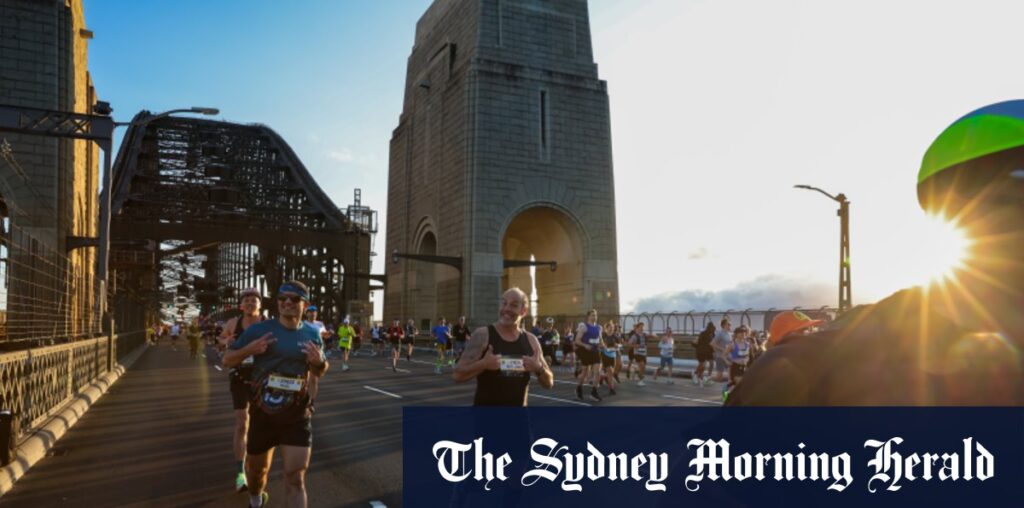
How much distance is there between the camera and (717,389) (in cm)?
2033

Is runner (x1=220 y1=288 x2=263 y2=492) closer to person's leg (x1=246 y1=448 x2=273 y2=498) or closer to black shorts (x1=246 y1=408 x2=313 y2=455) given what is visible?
person's leg (x1=246 y1=448 x2=273 y2=498)

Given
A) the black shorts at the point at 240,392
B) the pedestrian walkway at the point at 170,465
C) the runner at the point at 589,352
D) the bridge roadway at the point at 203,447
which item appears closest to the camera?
the pedestrian walkway at the point at 170,465

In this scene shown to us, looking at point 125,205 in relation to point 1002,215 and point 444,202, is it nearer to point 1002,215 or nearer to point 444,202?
point 444,202

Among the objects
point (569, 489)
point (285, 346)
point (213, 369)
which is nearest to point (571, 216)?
point (213, 369)

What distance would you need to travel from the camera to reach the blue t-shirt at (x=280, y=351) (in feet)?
20.0

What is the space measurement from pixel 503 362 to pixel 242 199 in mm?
73231

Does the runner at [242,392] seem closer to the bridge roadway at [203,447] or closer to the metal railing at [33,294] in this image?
the bridge roadway at [203,447]

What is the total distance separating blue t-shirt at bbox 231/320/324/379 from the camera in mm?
6102

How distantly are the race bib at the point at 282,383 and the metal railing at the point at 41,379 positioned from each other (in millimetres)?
4961

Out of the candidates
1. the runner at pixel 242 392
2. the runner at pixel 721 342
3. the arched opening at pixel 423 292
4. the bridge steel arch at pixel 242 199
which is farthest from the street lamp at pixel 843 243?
the bridge steel arch at pixel 242 199

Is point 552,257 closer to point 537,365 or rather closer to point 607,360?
point 607,360

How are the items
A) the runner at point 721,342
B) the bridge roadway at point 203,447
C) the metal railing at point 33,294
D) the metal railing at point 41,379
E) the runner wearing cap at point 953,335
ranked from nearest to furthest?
1. the runner wearing cap at point 953,335
2. the bridge roadway at point 203,447
3. the metal railing at point 41,379
4. the metal railing at point 33,294
5. the runner at point 721,342

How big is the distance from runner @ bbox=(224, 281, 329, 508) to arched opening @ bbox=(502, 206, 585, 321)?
135 ft

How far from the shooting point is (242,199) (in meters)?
74.1
